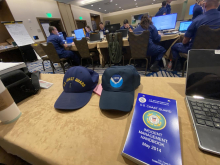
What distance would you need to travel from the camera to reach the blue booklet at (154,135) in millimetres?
250

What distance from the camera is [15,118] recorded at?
1.46ft

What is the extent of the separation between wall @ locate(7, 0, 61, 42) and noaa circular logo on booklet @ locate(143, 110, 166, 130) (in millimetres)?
5488

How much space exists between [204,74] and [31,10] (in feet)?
19.6

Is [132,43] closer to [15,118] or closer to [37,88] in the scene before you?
[37,88]

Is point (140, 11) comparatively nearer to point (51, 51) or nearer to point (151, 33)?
point (151, 33)

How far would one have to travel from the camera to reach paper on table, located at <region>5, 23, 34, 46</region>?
3268mm

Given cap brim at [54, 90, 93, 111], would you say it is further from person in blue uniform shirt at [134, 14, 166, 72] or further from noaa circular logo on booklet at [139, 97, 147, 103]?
person in blue uniform shirt at [134, 14, 166, 72]

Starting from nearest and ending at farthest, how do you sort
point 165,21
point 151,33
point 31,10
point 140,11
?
point 151,33
point 165,21
point 31,10
point 140,11

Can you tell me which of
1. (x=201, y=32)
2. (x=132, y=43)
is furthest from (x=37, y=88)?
(x=201, y=32)

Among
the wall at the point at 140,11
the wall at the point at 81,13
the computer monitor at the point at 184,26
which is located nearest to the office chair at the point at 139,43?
the computer monitor at the point at 184,26

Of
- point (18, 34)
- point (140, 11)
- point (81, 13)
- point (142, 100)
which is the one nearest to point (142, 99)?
point (142, 100)

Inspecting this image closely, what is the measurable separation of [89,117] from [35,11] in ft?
19.3

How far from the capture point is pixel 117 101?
0.44 meters

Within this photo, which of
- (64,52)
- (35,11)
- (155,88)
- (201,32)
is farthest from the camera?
(35,11)
